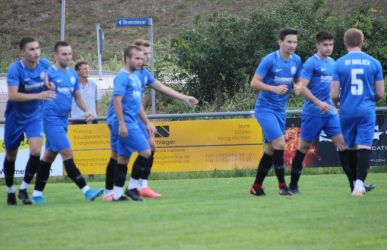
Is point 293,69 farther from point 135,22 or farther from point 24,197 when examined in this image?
point 135,22

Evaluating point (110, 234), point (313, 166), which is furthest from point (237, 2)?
point (110, 234)

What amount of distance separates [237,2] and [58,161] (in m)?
37.3

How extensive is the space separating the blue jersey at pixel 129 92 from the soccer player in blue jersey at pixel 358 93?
2.51 meters

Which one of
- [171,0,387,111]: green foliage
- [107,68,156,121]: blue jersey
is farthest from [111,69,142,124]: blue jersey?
[171,0,387,111]: green foliage

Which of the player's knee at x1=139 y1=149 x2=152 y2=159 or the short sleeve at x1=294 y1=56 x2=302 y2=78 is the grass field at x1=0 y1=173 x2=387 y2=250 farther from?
the short sleeve at x1=294 y1=56 x2=302 y2=78

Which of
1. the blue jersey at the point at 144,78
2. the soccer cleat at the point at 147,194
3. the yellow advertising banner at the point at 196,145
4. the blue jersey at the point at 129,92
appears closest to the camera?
the blue jersey at the point at 129,92

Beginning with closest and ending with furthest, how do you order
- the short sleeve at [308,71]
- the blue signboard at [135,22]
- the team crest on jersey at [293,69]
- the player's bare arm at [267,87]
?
the player's bare arm at [267,87] < the team crest on jersey at [293,69] < the short sleeve at [308,71] < the blue signboard at [135,22]

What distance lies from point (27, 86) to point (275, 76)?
320 centimetres

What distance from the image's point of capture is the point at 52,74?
13.3 metres

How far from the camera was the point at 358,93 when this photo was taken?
43.3ft

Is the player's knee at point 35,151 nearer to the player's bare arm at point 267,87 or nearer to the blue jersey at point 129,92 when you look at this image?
the blue jersey at point 129,92

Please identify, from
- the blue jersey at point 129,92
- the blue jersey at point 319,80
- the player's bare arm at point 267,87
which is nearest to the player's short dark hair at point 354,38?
the blue jersey at point 319,80

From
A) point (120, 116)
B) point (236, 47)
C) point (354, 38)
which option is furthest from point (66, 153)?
point (236, 47)

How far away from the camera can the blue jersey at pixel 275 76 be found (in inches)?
527
